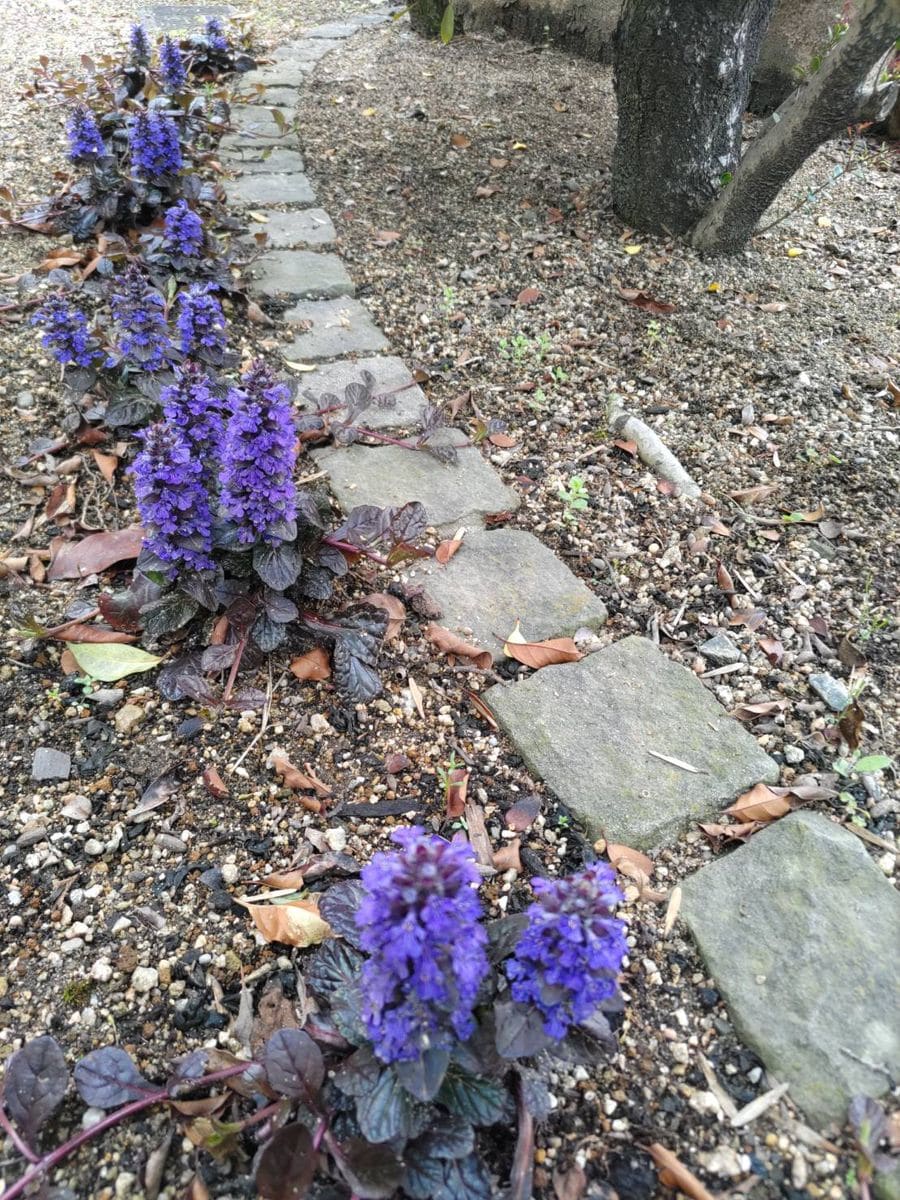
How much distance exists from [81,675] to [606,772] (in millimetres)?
1314

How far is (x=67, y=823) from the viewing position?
183 centimetres

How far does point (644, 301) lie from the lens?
3.46 meters

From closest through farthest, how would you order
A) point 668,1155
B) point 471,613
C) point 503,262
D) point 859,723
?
1. point 668,1155
2. point 859,723
3. point 471,613
4. point 503,262

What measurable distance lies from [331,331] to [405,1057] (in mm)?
2832

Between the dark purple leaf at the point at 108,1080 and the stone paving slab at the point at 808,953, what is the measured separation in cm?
106

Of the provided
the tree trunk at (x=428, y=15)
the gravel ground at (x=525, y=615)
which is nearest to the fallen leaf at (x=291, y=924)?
the gravel ground at (x=525, y=615)

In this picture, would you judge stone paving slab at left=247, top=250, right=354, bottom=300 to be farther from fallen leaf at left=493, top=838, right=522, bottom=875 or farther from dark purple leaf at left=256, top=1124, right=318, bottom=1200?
dark purple leaf at left=256, top=1124, right=318, bottom=1200

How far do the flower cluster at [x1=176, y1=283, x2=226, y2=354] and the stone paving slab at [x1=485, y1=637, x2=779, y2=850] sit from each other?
59.4 inches

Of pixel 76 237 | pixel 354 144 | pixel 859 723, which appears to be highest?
pixel 354 144

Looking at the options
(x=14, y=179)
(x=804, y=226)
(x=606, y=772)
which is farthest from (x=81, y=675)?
(x=804, y=226)

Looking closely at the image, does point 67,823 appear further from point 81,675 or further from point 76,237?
point 76,237

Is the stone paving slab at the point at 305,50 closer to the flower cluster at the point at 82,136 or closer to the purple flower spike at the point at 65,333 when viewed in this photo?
the flower cluster at the point at 82,136

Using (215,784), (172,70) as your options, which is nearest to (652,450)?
(215,784)

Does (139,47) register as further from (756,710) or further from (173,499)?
(756,710)
